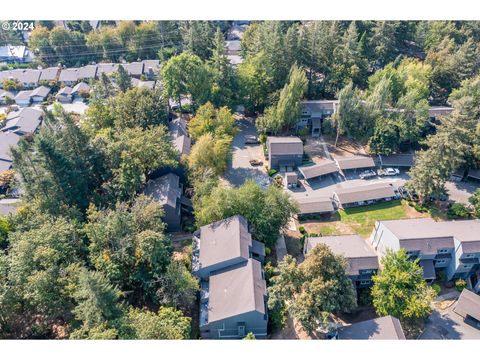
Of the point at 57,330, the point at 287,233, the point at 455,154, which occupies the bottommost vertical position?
the point at 57,330

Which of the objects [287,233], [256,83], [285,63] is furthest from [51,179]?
[285,63]

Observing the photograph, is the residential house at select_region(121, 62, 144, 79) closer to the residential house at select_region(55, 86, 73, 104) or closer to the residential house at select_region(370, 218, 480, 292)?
the residential house at select_region(55, 86, 73, 104)

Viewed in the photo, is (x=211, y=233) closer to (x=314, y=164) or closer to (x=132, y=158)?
(x=132, y=158)

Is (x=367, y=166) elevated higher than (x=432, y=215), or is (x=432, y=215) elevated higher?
(x=367, y=166)

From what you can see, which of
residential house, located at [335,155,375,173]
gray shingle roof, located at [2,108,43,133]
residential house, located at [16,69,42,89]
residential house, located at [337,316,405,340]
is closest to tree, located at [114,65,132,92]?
gray shingle roof, located at [2,108,43,133]

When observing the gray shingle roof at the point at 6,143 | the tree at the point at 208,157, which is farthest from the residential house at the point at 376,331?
the gray shingle roof at the point at 6,143

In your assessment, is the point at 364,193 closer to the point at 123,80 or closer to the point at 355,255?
the point at 355,255
